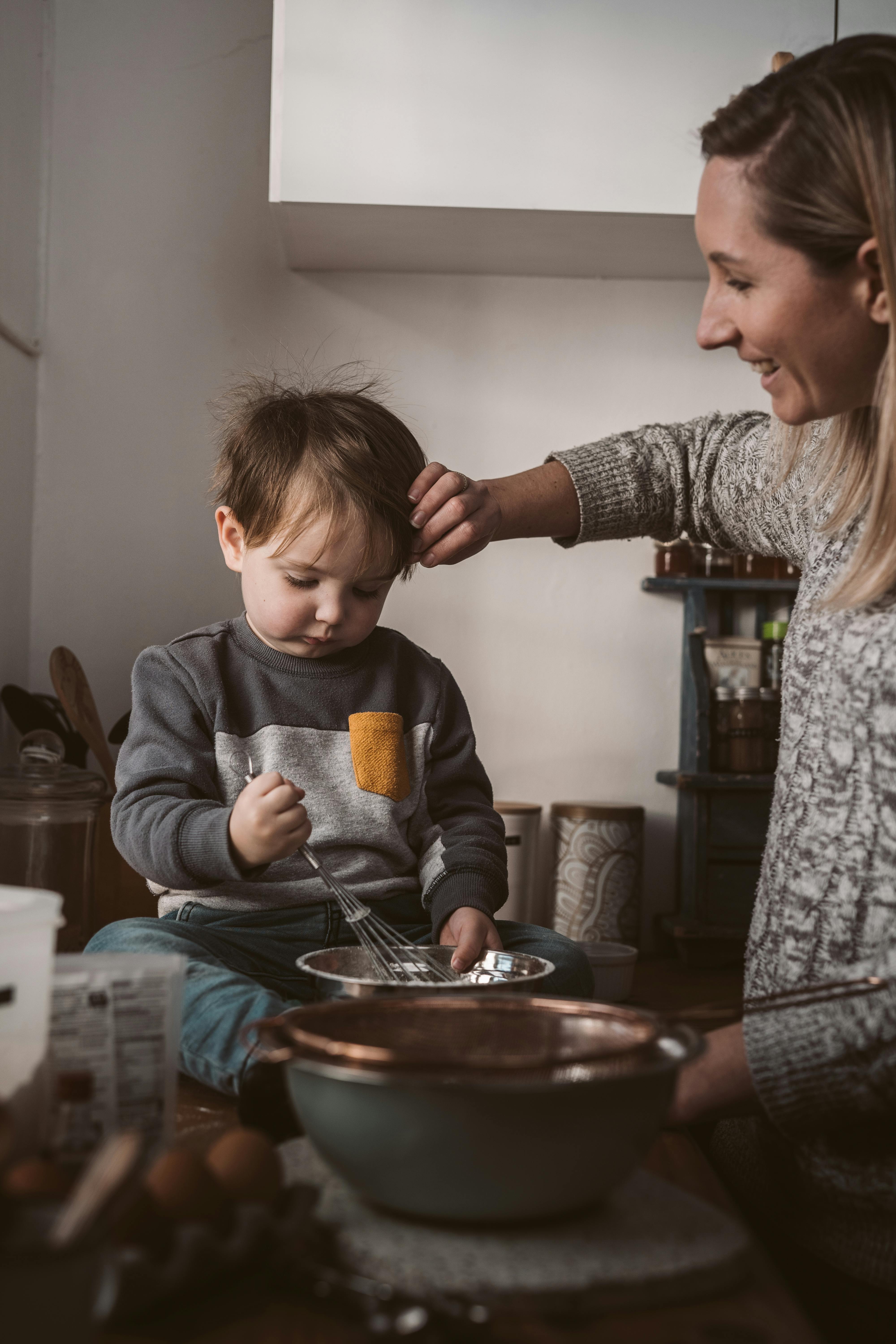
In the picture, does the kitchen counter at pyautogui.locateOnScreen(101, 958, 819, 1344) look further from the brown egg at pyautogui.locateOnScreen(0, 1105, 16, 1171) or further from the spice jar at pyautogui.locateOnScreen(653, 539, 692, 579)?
the spice jar at pyautogui.locateOnScreen(653, 539, 692, 579)

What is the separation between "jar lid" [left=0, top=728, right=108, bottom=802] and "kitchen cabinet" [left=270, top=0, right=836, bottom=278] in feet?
3.31

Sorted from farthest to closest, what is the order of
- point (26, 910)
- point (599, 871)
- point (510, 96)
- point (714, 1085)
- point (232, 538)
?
1. point (599, 871)
2. point (510, 96)
3. point (232, 538)
4. point (714, 1085)
5. point (26, 910)

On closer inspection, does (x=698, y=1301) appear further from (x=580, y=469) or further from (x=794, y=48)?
(x=794, y=48)

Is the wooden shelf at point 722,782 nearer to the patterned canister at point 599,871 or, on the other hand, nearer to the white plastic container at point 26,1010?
the patterned canister at point 599,871

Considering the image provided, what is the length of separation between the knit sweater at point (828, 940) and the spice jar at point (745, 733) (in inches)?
49.3

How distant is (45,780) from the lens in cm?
146

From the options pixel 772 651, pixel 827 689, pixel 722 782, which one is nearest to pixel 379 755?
pixel 827 689

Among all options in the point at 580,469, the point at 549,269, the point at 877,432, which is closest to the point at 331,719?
the point at 580,469

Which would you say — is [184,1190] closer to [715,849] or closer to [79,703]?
[79,703]

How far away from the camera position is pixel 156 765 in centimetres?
104

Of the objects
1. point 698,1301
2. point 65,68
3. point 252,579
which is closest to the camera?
point 698,1301

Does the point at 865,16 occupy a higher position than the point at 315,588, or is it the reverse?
the point at 865,16

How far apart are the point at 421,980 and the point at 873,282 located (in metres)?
0.58

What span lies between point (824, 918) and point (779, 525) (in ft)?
1.35
